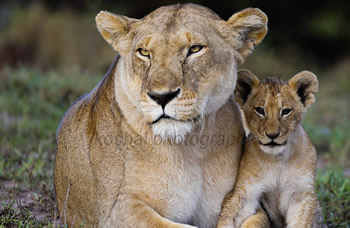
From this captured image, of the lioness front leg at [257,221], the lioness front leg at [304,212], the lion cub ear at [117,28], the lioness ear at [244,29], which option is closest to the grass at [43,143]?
the lioness front leg at [304,212]

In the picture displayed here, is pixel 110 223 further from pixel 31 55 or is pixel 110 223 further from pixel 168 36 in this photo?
pixel 31 55

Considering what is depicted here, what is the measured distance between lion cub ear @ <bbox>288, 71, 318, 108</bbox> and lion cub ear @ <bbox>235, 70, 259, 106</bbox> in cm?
25

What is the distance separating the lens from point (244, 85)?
4.55 meters

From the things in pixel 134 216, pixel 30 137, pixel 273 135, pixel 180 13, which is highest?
pixel 180 13

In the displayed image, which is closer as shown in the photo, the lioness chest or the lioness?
the lioness

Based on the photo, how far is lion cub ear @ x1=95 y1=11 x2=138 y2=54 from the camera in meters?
4.20

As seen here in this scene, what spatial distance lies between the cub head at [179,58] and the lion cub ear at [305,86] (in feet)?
1.45

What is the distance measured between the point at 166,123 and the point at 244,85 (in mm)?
1092

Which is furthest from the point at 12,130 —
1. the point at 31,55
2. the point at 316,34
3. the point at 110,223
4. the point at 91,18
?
the point at 316,34

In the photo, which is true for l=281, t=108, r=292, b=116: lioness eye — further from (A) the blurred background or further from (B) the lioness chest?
(A) the blurred background

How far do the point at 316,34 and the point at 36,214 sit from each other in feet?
38.9

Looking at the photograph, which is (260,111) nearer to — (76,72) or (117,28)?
(117,28)

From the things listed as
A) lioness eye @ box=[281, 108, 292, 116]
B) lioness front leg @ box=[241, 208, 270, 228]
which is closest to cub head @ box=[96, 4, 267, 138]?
lioness eye @ box=[281, 108, 292, 116]

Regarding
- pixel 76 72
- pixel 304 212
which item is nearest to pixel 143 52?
pixel 304 212
